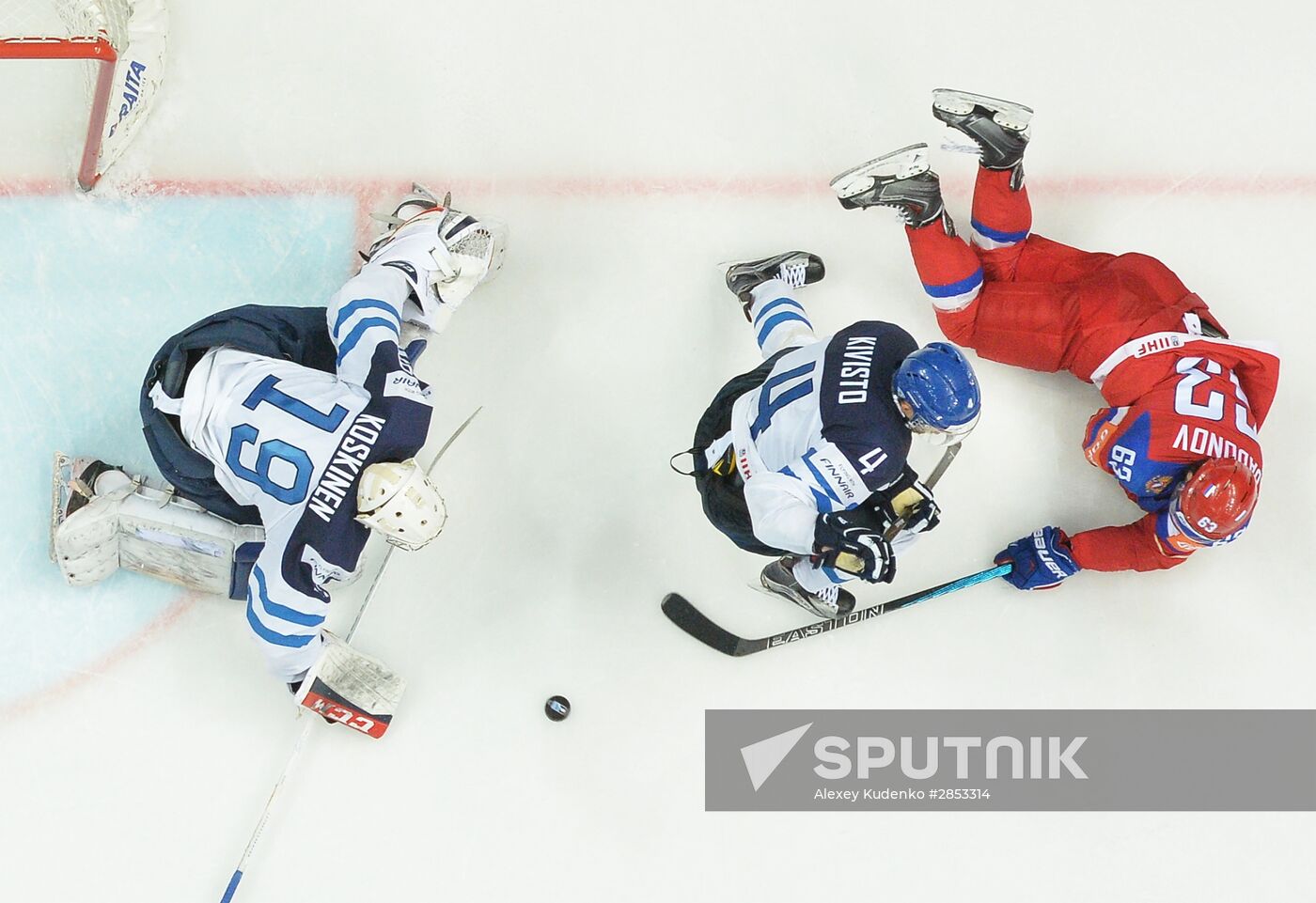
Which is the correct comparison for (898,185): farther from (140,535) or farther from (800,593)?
(140,535)

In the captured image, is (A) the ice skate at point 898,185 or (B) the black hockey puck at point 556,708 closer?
(A) the ice skate at point 898,185

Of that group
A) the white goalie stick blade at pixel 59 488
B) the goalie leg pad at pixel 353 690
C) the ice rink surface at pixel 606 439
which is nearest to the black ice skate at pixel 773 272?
the ice rink surface at pixel 606 439

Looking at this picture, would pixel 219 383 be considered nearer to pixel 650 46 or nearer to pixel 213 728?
pixel 213 728

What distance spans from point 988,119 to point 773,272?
77 cm

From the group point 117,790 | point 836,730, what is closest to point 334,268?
point 117,790

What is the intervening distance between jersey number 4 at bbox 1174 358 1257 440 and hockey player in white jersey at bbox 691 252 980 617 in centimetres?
94

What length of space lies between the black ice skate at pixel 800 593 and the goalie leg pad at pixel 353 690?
1152 mm

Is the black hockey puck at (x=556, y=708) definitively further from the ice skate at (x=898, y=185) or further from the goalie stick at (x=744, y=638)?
the ice skate at (x=898, y=185)

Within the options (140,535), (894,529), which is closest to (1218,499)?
(894,529)

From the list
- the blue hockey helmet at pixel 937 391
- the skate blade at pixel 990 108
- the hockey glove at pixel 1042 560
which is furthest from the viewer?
the hockey glove at pixel 1042 560

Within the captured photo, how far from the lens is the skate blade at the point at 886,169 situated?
325cm

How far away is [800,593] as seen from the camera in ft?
11.4

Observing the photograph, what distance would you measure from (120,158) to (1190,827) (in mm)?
3935

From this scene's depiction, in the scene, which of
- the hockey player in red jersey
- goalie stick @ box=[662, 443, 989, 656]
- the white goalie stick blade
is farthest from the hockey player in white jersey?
the white goalie stick blade
